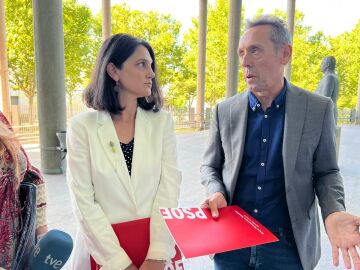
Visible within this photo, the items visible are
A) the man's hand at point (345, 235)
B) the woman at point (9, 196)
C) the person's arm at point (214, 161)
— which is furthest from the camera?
the person's arm at point (214, 161)

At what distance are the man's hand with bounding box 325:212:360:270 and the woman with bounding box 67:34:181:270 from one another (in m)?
0.83

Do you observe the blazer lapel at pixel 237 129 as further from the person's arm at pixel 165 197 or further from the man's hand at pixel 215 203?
the person's arm at pixel 165 197

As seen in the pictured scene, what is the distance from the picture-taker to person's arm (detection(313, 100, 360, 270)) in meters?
1.23

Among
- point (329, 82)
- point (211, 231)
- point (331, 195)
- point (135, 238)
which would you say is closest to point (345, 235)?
point (331, 195)

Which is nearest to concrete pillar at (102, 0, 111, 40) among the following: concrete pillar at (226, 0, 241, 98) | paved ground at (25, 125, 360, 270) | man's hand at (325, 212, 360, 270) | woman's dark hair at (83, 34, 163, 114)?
concrete pillar at (226, 0, 241, 98)

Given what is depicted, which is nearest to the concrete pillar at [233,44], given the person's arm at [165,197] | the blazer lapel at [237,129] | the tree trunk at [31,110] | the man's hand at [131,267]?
the tree trunk at [31,110]

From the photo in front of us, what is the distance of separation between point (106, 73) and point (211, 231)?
107cm

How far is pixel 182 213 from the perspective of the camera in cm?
146

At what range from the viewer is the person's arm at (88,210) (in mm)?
1681

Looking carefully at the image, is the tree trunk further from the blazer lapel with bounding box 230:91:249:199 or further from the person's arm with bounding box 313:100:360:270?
the person's arm with bounding box 313:100:360:270

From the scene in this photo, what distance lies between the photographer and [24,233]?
133cm

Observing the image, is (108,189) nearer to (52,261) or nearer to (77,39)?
(52,261)

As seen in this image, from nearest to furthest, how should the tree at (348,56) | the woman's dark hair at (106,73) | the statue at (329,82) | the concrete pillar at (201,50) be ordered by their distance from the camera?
the woman's dark hair at (106,73) < the statue at (329,82) < the concrete pillar at (201,50) < the tree at (348,56)

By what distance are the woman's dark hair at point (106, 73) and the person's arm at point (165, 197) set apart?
332 mm
